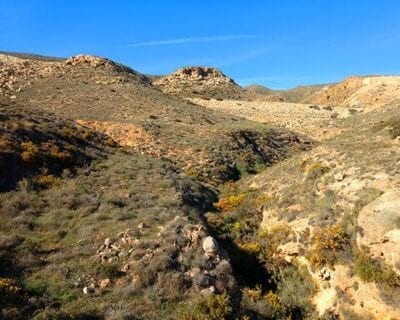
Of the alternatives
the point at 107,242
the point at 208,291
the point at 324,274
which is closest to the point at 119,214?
the point at 107,242

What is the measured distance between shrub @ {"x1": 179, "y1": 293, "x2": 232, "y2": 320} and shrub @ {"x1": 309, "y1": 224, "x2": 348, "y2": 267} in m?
4.28

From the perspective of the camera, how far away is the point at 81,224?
14914mm

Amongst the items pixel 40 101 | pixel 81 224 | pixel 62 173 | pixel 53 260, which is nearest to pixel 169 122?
pixel 40 101

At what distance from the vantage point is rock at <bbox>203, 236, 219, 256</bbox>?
13023mm

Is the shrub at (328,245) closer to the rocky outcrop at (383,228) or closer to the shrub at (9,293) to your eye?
the rocky outcrop at (383,228)

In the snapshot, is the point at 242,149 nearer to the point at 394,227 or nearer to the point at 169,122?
the point at 169,122

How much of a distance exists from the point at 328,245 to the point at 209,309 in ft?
17.8

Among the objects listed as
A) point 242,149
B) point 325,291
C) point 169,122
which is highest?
point 169,122

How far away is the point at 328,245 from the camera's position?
13.8 metres

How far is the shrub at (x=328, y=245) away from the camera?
13492mm

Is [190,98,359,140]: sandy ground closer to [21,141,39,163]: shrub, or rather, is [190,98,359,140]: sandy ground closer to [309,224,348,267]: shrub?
[309,224,348,267]: shrub

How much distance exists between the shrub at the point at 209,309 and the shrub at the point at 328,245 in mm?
4278

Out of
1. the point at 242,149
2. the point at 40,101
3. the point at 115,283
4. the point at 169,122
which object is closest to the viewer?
the point at 115,283

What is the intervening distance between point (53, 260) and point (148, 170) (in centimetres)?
1092
